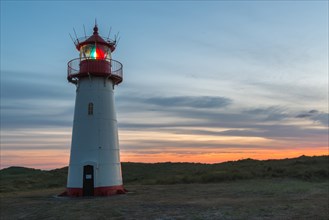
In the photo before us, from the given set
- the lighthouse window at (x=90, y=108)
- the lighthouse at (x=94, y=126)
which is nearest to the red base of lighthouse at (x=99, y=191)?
the lighthouse at (x=94, y=126)

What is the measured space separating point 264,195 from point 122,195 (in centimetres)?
875

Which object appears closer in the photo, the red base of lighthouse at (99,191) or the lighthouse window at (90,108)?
the red base of lighthouse at (99,191)

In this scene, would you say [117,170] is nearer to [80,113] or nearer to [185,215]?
[80,113]

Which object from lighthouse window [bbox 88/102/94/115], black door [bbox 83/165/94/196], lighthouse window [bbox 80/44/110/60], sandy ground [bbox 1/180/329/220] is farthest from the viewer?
lighthouse window [bbox 80/44/110/60]

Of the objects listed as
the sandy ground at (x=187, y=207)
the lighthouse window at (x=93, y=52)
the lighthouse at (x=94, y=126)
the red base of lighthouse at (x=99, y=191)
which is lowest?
the sandy ground at (x=187, y=207)

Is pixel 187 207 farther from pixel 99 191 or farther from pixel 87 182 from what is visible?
pixel 87 182

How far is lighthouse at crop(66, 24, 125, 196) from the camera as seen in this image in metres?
23.4

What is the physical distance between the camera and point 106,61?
24.5 metres

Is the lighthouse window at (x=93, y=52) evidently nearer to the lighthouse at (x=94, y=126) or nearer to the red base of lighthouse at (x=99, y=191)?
the lighthouse at (x=94, y=126)

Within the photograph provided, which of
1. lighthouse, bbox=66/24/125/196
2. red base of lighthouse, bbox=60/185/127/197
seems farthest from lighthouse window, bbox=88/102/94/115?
red base of lighthouse, bbox=60/185/127/197

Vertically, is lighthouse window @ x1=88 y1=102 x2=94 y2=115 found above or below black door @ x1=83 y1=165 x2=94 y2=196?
above

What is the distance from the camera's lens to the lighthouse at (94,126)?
2342cm

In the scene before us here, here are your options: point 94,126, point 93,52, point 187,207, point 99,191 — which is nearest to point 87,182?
point 99,191

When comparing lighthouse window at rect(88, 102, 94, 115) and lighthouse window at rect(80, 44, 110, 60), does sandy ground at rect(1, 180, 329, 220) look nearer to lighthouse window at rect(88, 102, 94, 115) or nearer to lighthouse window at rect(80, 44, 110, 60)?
lighthouse window at rect(88, 102, 94, 115)
